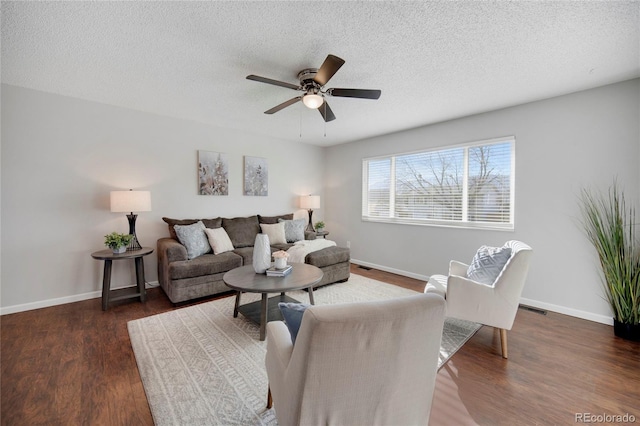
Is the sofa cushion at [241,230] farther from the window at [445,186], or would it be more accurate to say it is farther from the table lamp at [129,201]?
the window at [445,186]

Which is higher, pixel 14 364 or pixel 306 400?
pixel 306 400

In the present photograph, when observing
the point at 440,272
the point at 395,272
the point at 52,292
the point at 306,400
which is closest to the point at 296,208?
the point at 395,272

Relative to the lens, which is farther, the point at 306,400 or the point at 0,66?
the point at 0,66

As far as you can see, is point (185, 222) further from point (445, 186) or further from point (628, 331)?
point (628, 331)

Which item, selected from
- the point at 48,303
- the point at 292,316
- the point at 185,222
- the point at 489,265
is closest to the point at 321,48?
the point at 292,316

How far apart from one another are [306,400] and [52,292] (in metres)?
3.82

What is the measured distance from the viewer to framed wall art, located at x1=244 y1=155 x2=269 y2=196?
4.70 m

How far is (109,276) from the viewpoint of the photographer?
302 centimetres

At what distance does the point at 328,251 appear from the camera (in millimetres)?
3871

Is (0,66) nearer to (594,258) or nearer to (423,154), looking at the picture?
(423,154)

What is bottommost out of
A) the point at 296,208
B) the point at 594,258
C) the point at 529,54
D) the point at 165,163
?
the point at 594,258

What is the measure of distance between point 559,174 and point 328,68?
9.44 ft

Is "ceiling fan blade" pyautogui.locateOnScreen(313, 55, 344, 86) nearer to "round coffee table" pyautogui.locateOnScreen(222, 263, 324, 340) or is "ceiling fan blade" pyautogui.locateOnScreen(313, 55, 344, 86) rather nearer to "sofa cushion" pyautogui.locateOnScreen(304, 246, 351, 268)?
"round coffee table" pyautogui.locateOnScreen(222, 263, 324, 340)

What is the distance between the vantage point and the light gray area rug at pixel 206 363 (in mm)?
1554
